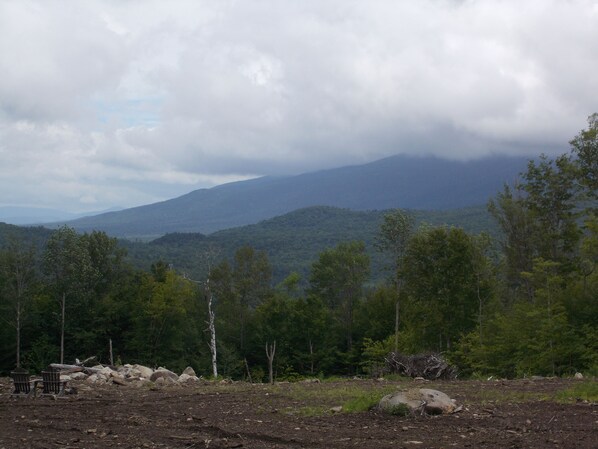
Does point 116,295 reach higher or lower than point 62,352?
higher

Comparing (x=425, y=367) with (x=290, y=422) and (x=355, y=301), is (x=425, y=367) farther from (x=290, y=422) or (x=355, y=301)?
(x=355, y=301)

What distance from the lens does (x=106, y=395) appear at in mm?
17531

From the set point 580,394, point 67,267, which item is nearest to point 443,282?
point 580,394

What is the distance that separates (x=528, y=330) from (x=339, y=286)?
30905 mm

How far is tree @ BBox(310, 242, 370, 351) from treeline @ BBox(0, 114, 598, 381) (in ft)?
0.43

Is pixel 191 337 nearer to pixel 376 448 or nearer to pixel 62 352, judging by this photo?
pixel 62 352

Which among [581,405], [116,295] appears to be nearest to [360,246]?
[116,295]

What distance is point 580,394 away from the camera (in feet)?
44.0

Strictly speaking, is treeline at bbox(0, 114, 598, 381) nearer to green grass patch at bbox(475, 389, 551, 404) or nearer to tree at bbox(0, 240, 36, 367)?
tree at bbox(0, 240, 36, 367)

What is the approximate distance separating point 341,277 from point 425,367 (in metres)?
37.2

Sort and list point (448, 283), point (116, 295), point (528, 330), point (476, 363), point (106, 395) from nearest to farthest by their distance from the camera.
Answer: point (106, 395), point (528, 330), point (476, 363), point (448, 283), point (116, 295)

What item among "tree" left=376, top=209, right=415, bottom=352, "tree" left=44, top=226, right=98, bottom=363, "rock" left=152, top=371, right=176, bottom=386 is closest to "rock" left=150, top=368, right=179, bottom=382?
"rock" left=152, top=371, right=176, bottom=386

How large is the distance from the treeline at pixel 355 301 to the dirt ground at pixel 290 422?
13.5m

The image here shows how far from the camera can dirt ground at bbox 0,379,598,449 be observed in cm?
992
